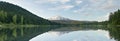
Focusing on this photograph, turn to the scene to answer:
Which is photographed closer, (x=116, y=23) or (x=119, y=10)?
(x=116, y=23)

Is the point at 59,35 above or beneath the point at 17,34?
above

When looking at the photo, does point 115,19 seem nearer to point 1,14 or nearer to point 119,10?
point 119,10

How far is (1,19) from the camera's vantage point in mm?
140875

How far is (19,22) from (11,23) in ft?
38.7

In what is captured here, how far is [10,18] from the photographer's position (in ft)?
519

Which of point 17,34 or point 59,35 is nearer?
point 59,35

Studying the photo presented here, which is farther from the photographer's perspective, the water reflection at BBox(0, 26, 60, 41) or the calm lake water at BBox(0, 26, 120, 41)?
the water reflection at BBox(0, 26, 60, 41)

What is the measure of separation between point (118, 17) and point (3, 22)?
58.6 m

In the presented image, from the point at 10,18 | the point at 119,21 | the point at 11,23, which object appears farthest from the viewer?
the point at 10,18

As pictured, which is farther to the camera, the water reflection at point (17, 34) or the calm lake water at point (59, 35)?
the water reflection at point (17, 34)

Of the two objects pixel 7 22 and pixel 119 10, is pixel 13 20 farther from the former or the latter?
pixel 119 10

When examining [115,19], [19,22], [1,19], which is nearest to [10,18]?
[19,22]

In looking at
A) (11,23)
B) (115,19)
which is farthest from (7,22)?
(115,19)

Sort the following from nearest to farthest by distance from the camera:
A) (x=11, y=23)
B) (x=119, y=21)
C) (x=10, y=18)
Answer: (x=119, y=21) → (x=11, y=23) → (x=10, y=18)
